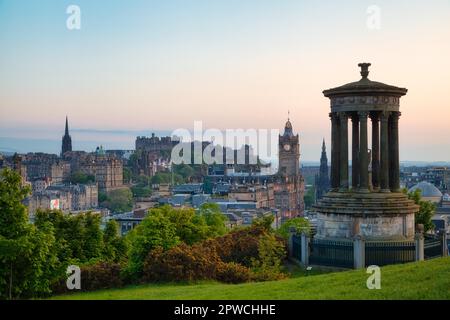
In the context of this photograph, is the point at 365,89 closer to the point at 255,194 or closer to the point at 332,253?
the point at 332,253

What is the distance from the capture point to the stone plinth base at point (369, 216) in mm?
28531

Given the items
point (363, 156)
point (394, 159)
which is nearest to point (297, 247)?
point (363, 156)

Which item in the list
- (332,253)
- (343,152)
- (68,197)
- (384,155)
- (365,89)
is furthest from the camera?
(68,197)

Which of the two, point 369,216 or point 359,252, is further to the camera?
point 369,216

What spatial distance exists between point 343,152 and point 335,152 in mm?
554

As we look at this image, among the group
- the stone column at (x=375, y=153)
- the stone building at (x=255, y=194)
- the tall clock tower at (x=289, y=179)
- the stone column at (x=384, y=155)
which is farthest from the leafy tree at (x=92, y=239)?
the tall clock tower at (x=289, y=179)

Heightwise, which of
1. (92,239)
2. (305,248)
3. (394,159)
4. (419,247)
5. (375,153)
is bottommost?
(92,239)

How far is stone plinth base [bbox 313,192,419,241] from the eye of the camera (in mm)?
28531

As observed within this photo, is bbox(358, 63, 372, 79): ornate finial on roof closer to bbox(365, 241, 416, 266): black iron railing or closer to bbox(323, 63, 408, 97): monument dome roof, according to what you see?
bbox(323, 63, 408, 97): monument dome roof

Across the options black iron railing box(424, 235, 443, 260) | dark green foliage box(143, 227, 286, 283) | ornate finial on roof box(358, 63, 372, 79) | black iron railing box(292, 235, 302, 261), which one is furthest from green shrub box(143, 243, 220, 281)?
ornate finial on roof box(358, 63, 372, 79)

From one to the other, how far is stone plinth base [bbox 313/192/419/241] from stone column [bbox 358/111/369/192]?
540mm

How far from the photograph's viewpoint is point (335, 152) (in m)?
30.9
